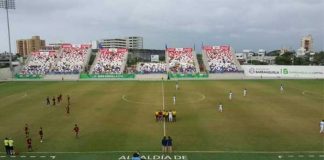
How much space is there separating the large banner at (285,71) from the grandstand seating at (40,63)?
45377 millimetres

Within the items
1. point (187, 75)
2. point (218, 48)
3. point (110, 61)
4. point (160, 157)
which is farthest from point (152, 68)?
point (160, 157)

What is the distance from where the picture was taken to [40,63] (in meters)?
88.9

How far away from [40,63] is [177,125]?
63935mm

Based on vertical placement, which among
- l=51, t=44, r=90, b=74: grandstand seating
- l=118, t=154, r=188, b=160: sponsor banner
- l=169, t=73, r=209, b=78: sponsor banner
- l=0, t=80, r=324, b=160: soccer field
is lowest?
l=118, t=154, r=188, b=160: sponsor banner

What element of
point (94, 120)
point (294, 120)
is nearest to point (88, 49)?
point (94, 120)

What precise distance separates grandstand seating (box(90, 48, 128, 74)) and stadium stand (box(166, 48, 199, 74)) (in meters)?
11.5

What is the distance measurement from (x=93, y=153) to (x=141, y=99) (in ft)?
77.0

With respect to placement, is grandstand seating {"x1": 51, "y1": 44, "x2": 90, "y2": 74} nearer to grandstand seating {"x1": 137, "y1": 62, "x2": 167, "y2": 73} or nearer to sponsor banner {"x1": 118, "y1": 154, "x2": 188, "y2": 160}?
grandstand seating {"x1": 137, "y1": 62, "x2": 167, "y2": 73}

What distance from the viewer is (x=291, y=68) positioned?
7944cm

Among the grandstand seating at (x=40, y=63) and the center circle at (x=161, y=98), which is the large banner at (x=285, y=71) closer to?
the center circle at (x=161, y=98)

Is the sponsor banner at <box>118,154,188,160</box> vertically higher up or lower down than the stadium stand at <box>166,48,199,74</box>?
lower down

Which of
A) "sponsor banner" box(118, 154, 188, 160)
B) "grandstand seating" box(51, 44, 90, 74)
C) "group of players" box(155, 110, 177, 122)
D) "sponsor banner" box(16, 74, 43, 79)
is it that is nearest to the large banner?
"grandstand seating" box(51, 44, 90, 74)

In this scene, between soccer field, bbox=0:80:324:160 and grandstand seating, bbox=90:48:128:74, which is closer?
soccer field, bbox=0:80:324:160

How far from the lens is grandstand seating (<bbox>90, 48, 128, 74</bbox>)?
85.9m
